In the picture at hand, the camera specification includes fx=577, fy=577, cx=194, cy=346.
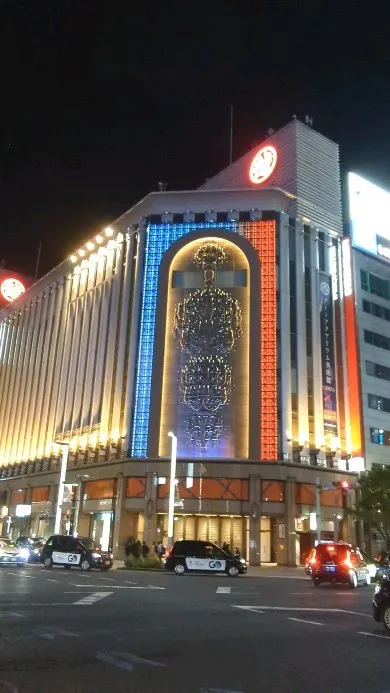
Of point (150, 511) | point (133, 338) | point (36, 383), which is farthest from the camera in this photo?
point (36, 383)

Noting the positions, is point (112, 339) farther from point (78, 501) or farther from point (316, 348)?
point (316, 348)

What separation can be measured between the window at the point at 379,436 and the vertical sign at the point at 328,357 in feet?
18.2

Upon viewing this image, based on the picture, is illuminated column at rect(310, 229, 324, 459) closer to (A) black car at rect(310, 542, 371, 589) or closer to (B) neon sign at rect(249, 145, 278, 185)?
(B) neon sign at rect(249, 145, 278, 185)

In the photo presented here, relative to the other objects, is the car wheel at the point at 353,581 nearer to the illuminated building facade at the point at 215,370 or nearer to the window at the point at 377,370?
the illuminated building facade at the point at 215,370

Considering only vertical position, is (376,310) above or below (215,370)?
above

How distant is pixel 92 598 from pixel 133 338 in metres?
36.7

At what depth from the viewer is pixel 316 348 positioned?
5175 cm

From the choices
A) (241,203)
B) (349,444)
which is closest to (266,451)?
(349,444)

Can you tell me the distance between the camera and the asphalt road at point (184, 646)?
6758 millimetres

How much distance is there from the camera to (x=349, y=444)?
5178cm

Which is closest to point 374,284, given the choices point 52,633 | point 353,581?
point 353,581

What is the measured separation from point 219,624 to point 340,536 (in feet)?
135

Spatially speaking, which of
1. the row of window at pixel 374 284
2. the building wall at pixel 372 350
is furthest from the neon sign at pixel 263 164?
the row of window at pixel 374 284

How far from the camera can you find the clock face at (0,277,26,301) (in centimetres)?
9575
